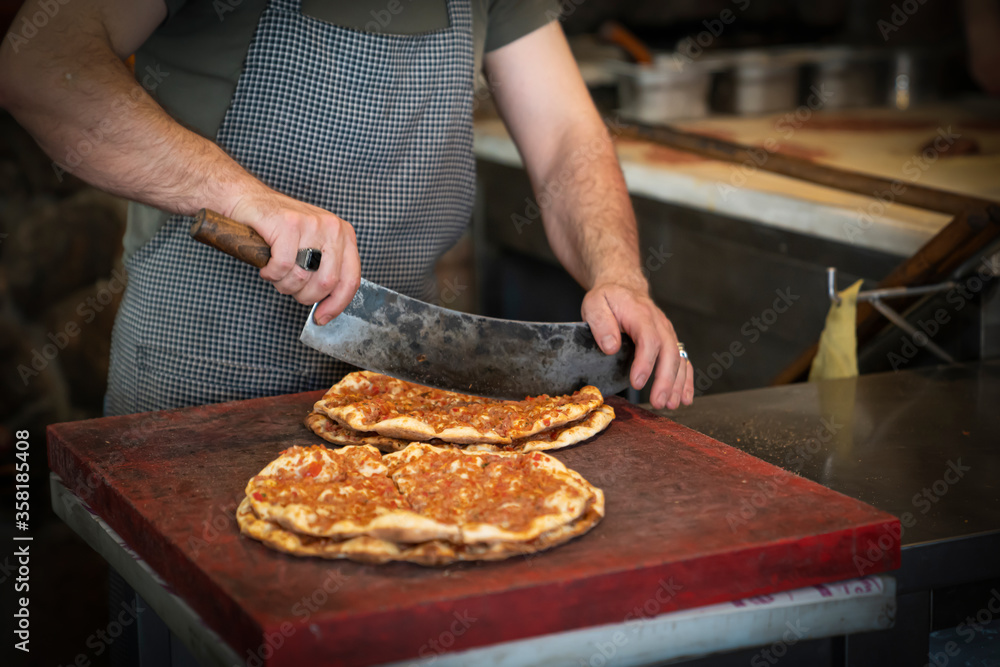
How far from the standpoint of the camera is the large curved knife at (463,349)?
1667mm

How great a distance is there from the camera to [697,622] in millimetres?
1158

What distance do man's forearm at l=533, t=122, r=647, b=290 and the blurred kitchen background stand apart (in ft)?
2.59

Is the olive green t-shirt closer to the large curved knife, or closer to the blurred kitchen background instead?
the large curved knife

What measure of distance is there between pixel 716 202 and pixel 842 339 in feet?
3.20

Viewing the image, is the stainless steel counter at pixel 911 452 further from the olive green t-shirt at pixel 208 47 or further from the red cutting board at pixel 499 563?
the olive green t-shirt at pixel 208 47

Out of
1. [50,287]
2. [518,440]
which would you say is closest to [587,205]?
[518,440]

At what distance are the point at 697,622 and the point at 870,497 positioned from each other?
0.47 m

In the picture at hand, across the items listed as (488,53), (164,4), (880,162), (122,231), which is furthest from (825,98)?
(164,4)

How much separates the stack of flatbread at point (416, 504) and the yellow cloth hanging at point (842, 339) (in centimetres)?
108

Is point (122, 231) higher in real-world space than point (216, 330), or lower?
lower

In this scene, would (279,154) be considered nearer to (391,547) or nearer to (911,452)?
(391,547)

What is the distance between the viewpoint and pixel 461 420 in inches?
64.9

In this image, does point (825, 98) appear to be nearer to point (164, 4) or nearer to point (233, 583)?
point (164, 4)

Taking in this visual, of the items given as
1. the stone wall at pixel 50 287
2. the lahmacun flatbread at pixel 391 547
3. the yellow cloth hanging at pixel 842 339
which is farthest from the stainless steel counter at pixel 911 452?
the stone wall at pixel 50 287
